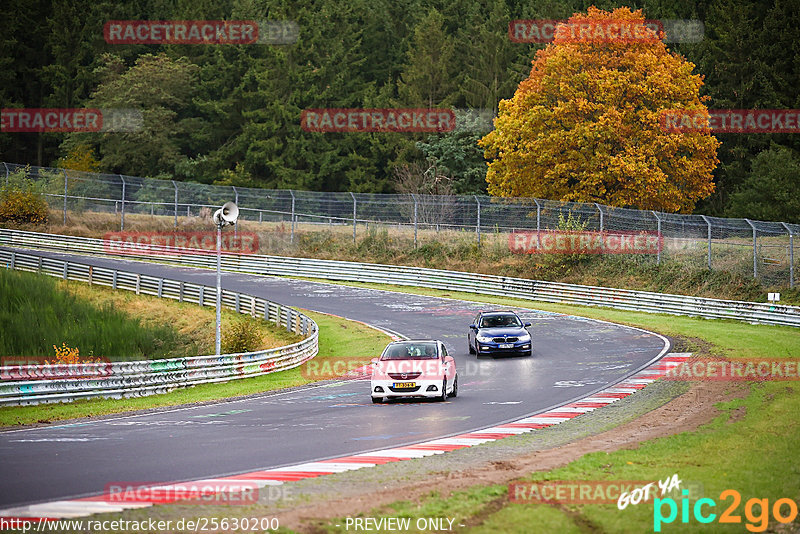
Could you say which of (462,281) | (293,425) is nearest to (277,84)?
(462,281)

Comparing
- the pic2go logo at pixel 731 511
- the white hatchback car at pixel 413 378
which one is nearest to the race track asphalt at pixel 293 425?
the white hatchback car at pixel 413 378

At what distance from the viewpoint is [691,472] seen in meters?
11.3

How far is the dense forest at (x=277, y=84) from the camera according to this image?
79000 millimetres

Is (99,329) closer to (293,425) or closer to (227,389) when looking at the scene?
(227,389)

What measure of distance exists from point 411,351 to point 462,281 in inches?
1169

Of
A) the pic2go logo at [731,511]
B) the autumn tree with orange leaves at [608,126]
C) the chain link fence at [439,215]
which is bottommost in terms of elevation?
the pic2go logo at [731,511]

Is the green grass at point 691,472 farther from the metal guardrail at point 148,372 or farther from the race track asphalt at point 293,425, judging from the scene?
the metal guardrail at point 148,372

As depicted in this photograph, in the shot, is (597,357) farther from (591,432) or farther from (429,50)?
(429,50)

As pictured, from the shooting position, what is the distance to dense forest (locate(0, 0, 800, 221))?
79000 mm

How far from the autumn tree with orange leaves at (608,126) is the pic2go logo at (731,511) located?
42.1 metres

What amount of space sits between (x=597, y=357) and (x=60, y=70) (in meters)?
67.7

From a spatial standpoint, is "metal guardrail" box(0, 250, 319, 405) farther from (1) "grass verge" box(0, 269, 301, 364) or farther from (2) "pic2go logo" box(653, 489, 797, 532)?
(2) "pic2go logo" box(653, 489, 797, 532)

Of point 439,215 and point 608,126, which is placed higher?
point 608,126

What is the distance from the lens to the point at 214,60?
284ft
